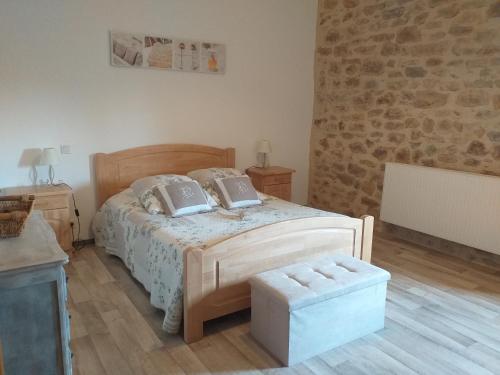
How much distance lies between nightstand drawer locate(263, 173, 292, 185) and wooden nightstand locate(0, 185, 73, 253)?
2036 mm

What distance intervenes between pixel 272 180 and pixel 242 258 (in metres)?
2.14

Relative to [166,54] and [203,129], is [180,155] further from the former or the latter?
[166,54]

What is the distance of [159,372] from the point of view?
7.08 ft

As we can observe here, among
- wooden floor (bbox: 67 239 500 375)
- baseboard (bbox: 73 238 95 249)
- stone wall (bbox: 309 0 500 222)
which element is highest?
stone wall (bbox: 309 0 500 222)

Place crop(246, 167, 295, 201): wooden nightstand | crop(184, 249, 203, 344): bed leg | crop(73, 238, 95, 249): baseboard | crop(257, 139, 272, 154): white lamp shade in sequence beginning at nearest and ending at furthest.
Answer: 1. crop(184, 249, 203, 344): bed leg
2. crop(73, 238, 95, 249): baseboard
3. crop(246, 167, 295, 201): wooden nightstand
4. crop(257, 139, 272, 154): white lamp shade

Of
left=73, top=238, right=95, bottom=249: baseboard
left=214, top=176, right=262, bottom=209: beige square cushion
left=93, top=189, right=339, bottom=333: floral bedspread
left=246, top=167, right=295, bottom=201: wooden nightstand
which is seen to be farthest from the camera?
left=246, top=167, right=295, bottom=201: wooden nightstand

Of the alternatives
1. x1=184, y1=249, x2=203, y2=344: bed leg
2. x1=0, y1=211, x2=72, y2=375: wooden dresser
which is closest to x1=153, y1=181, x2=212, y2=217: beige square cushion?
x1=184, y1=249, x2=203, y2=344: bed leg

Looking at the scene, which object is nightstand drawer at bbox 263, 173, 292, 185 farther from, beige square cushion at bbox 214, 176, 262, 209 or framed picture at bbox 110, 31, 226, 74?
framed picture at bbox 110, 31, 226, 74

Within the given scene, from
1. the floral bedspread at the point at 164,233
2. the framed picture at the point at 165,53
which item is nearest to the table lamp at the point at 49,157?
the floral bedspread at the point at 164,233

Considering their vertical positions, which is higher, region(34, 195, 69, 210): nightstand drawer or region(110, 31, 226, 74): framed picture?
region(110, 31, 226, 74): framed picture

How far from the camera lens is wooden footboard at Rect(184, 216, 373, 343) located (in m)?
2.38

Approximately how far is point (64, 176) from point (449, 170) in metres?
3.54

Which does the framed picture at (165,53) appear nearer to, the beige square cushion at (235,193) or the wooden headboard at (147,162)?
the wooden headboard at (147,162)

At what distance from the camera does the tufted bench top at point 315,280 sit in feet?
7.16
